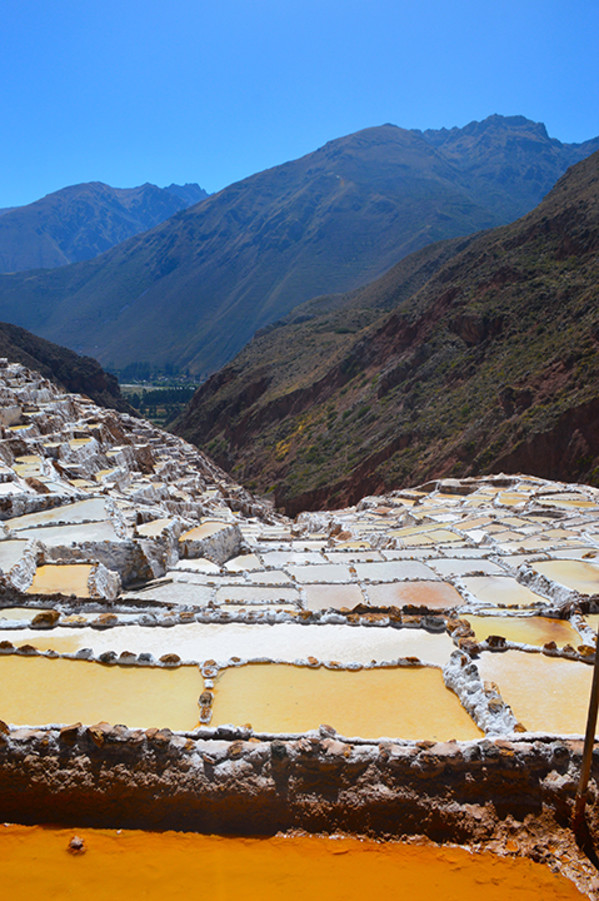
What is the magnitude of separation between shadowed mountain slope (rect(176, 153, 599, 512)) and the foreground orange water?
93.0 ft

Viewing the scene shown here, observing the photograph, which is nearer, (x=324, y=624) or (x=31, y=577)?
(x=324, y=624)

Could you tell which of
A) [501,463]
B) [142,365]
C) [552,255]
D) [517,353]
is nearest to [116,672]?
[501,463]

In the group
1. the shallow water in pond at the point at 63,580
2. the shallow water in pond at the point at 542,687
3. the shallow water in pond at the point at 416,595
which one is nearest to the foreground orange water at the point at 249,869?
the shallow water in pond at the point at 542,687

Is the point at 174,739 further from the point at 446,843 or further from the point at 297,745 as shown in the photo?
the point at 446,843

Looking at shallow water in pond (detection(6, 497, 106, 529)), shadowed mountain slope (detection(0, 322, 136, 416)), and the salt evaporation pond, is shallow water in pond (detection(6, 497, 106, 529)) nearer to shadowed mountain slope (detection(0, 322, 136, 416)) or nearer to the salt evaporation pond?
the salt evaporation pond

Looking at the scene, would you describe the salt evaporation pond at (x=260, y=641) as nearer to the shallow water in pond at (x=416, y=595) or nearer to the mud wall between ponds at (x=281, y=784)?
the mud wall between ponds at (x=281, y=784)

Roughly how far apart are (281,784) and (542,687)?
306 centimetres

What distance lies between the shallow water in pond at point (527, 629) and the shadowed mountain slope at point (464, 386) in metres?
24.1

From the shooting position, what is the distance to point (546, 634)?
7750 millimetres

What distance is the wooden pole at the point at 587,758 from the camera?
14.0 feet

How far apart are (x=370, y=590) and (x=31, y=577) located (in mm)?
5847

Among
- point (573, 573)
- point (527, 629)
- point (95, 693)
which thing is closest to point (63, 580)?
point (95, 693)

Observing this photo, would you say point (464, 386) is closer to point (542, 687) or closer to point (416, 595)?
point (416, 595)

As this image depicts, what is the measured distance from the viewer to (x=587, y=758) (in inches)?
177
